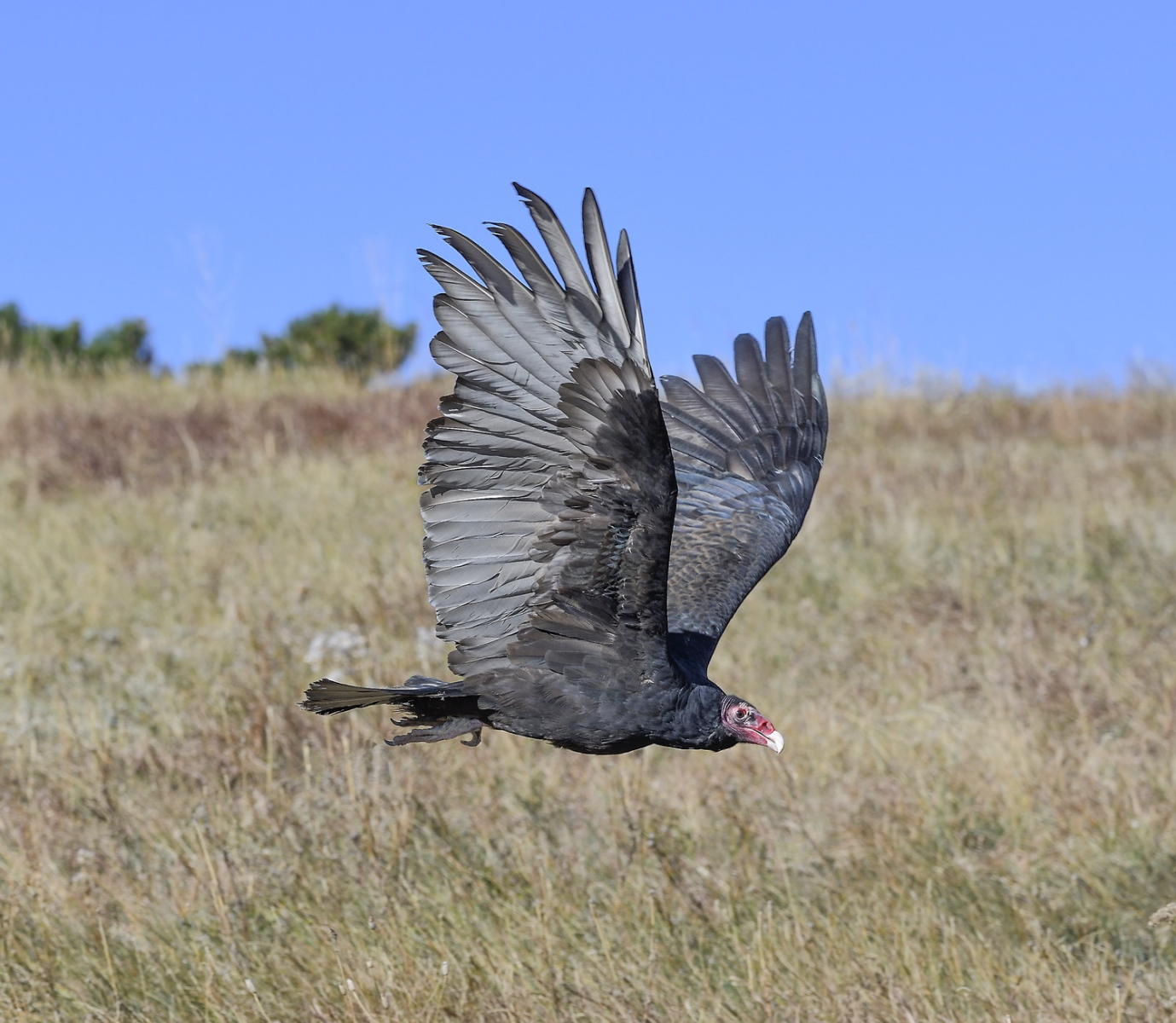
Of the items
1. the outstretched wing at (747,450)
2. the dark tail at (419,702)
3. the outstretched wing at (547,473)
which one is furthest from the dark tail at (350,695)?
the outstretched wing at (747,450)

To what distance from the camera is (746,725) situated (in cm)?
318

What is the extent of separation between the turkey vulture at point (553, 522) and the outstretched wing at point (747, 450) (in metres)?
0.72

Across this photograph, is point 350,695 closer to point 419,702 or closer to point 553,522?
point 419,702

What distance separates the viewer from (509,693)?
321 cm

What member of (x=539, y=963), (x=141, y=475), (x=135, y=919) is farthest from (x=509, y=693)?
(x=141, y=475)

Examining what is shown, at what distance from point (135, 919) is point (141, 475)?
22.1ft

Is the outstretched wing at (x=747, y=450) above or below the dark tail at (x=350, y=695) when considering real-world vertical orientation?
above

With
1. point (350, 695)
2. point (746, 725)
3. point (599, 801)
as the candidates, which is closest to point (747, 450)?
point (599, 801)

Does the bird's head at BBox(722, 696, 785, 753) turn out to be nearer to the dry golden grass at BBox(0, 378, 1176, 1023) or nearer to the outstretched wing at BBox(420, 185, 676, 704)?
the outstretched wing at BBox(420, 185, 676, 704)

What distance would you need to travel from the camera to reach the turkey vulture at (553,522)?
9.32ft

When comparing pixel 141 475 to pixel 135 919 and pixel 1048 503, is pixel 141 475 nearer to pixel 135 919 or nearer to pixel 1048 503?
pixel 1048 503

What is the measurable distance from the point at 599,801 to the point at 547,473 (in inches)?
77.0

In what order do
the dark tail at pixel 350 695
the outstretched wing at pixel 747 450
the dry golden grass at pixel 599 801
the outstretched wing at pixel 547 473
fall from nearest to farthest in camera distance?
the outstretched wing at pixel 547 473 < the dark tail at pixel 350 695 < the dry golden grass at pixel 599 801 < the outstretched wing at pixel 747 450

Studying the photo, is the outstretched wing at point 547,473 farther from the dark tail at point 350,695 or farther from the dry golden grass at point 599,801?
the dry golden grass at point 599,801
